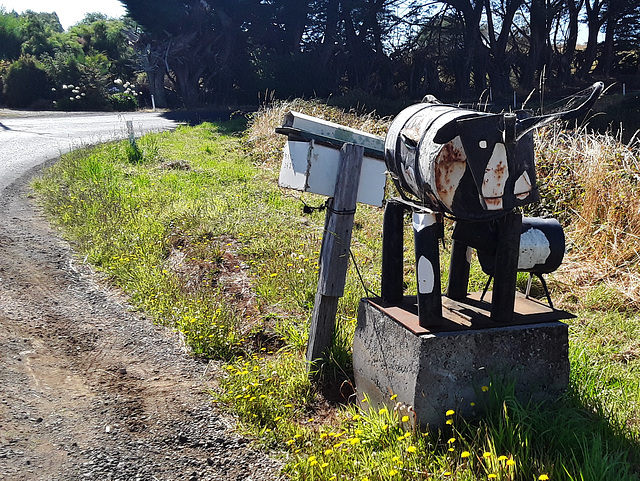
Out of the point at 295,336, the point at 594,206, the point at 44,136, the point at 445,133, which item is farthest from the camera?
the point at 44,136

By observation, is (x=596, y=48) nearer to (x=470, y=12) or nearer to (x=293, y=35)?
(x=470, y=12)

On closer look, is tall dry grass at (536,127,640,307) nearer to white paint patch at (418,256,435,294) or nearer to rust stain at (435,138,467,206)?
white paint patch at (418,256,435,294)

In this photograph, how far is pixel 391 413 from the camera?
105 inches

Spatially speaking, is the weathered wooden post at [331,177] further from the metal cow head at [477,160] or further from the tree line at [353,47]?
the tree line at [353,47]

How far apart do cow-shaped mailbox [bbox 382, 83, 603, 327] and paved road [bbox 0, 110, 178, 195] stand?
768cm

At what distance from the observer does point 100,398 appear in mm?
3096

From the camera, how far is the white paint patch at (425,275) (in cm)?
252

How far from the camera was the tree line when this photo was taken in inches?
1136

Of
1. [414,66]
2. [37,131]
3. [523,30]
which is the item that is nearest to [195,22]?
[414,66]

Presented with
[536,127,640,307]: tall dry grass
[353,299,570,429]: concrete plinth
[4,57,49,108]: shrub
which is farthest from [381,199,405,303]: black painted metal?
[4,57,49,108]: shrub

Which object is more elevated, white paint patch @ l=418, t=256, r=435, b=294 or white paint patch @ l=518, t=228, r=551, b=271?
white paint patch @ l=518, t=228, r=551, b=271

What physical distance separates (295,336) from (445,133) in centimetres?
195

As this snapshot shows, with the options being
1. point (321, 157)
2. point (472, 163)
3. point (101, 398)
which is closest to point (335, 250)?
point (321, 157)

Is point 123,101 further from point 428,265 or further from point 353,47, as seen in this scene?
point 428,265
